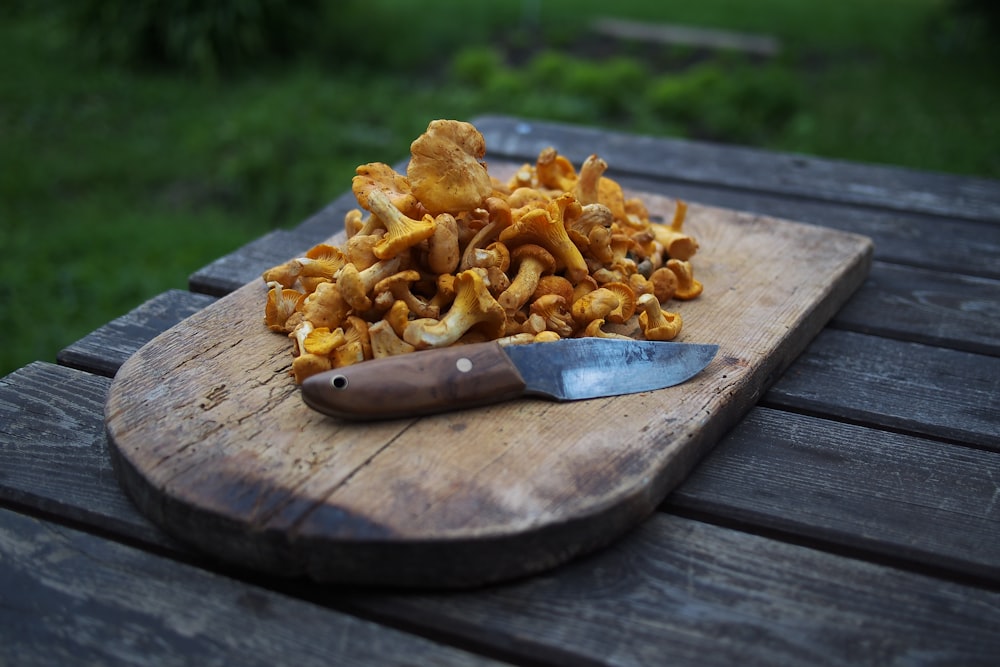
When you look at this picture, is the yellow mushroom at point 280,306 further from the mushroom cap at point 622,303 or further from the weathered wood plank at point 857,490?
the weathered wood plank at point 857,490

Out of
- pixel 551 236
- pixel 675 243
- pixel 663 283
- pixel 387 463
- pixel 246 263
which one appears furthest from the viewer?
pixel 246 263

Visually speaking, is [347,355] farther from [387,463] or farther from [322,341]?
[387,463]

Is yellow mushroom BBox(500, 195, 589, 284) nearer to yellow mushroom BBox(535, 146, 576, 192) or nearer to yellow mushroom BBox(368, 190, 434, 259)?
yellow mushroom BBox(368, 190, 434, 259)

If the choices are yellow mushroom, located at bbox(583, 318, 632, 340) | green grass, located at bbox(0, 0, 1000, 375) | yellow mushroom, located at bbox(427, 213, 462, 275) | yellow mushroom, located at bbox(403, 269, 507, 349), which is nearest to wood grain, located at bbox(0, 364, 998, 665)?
yellow mushroom, located at bbox(583, 318, 632, 340)

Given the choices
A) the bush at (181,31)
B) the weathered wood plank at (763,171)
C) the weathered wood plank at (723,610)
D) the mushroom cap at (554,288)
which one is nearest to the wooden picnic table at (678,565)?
the weathered wood plank at (723,610)

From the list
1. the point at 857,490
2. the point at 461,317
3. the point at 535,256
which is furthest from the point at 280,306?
the point at 857,490
